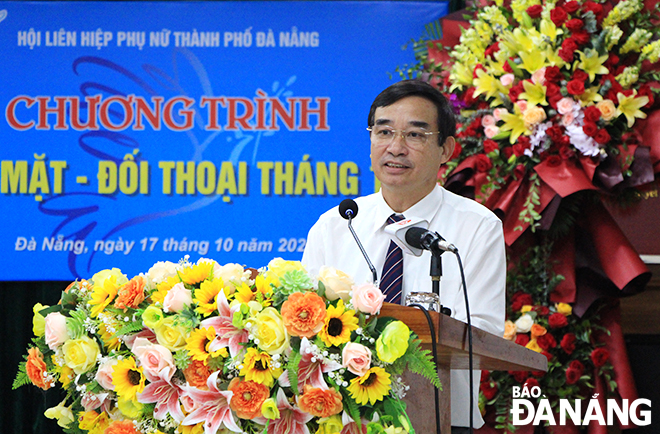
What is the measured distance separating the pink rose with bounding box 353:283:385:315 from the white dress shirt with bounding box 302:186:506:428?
1.69ft

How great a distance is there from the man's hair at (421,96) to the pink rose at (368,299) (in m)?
0.98

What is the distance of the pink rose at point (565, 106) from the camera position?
257cm

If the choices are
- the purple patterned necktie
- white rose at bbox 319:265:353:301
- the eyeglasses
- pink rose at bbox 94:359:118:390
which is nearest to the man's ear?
the eyeglasses

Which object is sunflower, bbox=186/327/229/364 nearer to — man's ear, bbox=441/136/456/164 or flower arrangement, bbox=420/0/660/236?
man's ear, bbox=441/136/456/164

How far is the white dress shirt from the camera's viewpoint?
1729 millimetres

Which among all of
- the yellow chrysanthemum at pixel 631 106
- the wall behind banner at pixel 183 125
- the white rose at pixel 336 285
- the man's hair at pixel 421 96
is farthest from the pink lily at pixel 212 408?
the wall behind banner at pixel 183 125

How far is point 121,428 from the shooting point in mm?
1155

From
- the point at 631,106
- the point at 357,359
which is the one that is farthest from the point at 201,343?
the point at 631,106

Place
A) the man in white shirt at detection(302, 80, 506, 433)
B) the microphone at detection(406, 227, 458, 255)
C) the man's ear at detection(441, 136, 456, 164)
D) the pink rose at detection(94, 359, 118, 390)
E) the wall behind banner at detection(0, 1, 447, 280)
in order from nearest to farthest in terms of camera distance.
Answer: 1. the pink rose at detection(94, 359, 118, 390)
2. the microphone at detection(406, 227, 458, 255)
3. the man in white shirt at detection(302, 80, 506, 433)
4. the man's ear at detection(441, 136, 456, 164)
5. the wall behind banner at detection(0, 1, 447, 280)

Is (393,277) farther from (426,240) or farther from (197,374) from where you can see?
(197,374)

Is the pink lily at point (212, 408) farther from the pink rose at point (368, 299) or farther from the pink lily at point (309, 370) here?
the pink rose at point (368, 299)

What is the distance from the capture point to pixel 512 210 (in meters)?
2.66

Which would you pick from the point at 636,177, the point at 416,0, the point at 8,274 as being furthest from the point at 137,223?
the point at 636,177

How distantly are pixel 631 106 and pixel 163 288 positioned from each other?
199 cm
